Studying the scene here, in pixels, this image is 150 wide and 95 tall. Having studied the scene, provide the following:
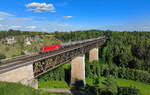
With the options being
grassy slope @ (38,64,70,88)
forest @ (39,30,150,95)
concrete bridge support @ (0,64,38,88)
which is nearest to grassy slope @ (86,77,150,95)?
forest @ (39,30,150,95)

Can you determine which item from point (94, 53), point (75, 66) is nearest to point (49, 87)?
point (75, 66)

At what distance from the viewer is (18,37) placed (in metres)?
113

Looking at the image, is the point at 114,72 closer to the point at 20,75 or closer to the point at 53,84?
the point at 53,84

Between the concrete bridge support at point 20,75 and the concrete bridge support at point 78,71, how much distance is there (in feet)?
53.1

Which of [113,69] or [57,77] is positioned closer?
[57,77]

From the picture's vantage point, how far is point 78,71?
31.5 metres

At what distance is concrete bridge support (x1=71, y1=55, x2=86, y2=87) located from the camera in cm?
3120

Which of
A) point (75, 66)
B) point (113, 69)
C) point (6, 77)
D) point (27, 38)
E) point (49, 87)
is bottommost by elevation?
point (49, 87)

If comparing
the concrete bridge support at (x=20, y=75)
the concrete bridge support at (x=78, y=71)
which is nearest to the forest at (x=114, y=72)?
the concrete bridge support at (x=78, y=71)

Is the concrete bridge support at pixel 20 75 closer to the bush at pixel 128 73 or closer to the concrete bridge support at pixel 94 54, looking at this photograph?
the bush at pixel 128 73

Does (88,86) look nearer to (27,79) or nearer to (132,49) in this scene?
(27,79)

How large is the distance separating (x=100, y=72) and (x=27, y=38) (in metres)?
94.3

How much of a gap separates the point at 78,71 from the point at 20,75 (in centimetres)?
1844

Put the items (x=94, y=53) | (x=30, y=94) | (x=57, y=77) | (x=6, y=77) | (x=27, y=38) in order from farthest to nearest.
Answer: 1. (x=27, y=38)
2. (x=94, y=53)
3. (x=57, y=77)
4. (x=6, y=77)
5. (x=30, y=94)
